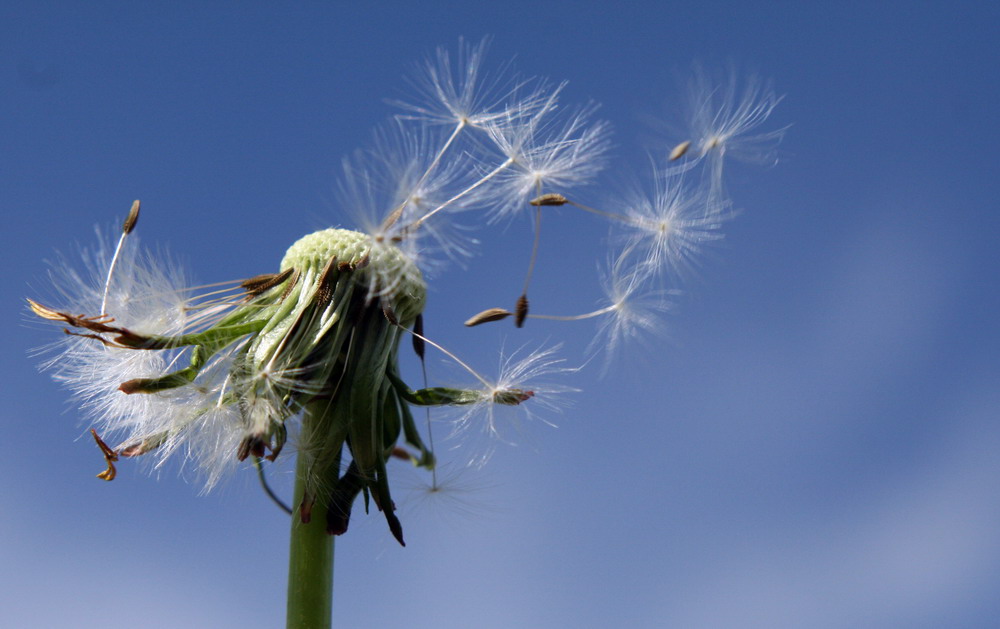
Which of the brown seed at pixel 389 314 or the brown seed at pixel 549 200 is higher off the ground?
the brown seed at pixel 549 200

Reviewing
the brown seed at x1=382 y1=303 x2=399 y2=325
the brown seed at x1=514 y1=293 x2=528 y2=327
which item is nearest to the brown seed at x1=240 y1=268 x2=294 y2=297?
the brown seed at x1=382 y1=303 x2=399 y2=325

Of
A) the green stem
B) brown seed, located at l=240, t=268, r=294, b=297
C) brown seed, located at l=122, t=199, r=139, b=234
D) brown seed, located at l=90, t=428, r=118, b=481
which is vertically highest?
brown seed, located at l=122, t=199, r=139, b=234

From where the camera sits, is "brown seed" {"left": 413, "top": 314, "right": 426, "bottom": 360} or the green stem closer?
the green stem

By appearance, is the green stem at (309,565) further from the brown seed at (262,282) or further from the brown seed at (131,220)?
the brown seed at (131,220)

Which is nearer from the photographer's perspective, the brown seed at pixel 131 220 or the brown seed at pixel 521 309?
the brown seed at pixel 521 309

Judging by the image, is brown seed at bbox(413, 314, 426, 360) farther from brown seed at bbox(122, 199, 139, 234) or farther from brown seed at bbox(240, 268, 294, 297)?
brown seed at bbox(122, 199, 139, 234)

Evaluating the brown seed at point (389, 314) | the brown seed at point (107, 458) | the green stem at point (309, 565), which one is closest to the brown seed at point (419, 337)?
the brown seed at point (389, 314)

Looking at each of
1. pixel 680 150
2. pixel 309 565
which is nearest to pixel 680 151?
pixel 680 150
